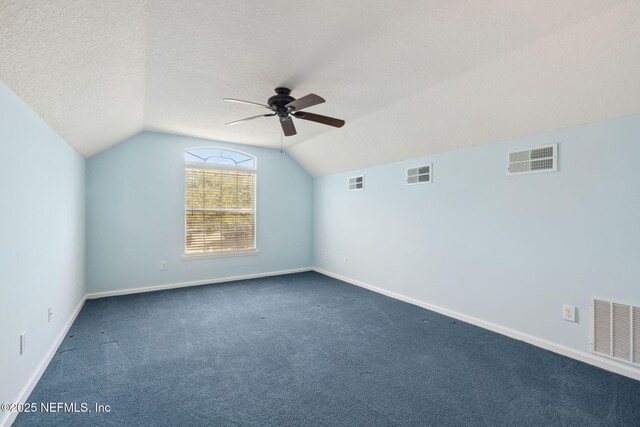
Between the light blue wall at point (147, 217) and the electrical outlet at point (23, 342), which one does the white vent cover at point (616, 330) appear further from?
the light blue wall at point (147, 217)

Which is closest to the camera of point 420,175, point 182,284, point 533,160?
point 533,160

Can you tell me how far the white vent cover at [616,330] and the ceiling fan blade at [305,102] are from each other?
292cm

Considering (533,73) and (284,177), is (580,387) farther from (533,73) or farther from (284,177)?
(284,177)

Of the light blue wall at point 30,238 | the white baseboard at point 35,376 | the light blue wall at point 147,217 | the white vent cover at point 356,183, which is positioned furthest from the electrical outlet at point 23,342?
the white vent cover at point 356,183

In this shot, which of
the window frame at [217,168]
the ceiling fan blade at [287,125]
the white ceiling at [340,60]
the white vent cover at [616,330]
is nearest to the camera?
the white ceiling at [340,60]

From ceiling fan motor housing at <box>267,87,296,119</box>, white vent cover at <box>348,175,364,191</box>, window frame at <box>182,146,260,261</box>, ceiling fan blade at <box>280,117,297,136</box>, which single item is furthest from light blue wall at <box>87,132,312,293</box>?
ceiling fan motor housing at <box>267,87,296,119</box>

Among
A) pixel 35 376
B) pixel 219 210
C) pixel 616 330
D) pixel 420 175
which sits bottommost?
pixel 35 376

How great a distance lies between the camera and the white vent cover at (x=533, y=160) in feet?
9.26

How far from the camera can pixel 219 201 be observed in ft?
17.5

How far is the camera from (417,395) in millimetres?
2113

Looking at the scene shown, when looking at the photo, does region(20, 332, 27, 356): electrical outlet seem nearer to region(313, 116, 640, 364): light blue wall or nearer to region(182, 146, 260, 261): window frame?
region(182, 146, 260, 261): window frame

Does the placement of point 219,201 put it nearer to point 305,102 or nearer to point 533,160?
point 305,102

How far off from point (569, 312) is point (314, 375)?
7.78ft

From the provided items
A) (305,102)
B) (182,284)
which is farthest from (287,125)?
(182,284)
